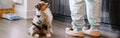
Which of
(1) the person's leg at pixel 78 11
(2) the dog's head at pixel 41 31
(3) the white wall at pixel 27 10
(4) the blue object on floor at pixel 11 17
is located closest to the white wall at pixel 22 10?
(3) the white wall at pixel 27 10

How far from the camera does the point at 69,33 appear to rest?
1874mm

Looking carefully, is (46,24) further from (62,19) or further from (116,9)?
(62,19)

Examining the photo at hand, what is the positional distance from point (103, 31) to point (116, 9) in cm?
27

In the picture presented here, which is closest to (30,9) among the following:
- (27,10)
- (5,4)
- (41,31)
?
(27,10)

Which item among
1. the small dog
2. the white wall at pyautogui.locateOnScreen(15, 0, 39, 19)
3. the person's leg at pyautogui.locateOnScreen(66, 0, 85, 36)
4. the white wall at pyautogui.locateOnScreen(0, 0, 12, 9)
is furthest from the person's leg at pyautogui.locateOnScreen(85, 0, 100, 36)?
the white wall at pyautogui.locateOnScreen(0, 0, 12, 9)

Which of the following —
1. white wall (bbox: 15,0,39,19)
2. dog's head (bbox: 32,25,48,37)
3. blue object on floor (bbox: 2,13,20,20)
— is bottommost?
dog's head (bbox: 32,25,48,37)

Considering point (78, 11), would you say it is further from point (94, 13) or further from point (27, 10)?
point (27, 10)

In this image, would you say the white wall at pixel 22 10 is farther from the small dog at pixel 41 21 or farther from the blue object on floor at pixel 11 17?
the small dog at pixel 41 21

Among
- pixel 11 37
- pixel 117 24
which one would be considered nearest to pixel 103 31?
pixel 117 24

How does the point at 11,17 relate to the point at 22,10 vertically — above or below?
below

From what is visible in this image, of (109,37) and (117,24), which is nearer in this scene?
(109,37)

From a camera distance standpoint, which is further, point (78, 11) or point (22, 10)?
point (22, 10)

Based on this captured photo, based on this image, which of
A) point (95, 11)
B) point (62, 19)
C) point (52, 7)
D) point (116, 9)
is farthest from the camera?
point (52, 7)

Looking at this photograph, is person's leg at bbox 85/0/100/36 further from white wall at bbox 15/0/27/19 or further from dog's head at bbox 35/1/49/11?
white wall at bbox 15/0/27/19
